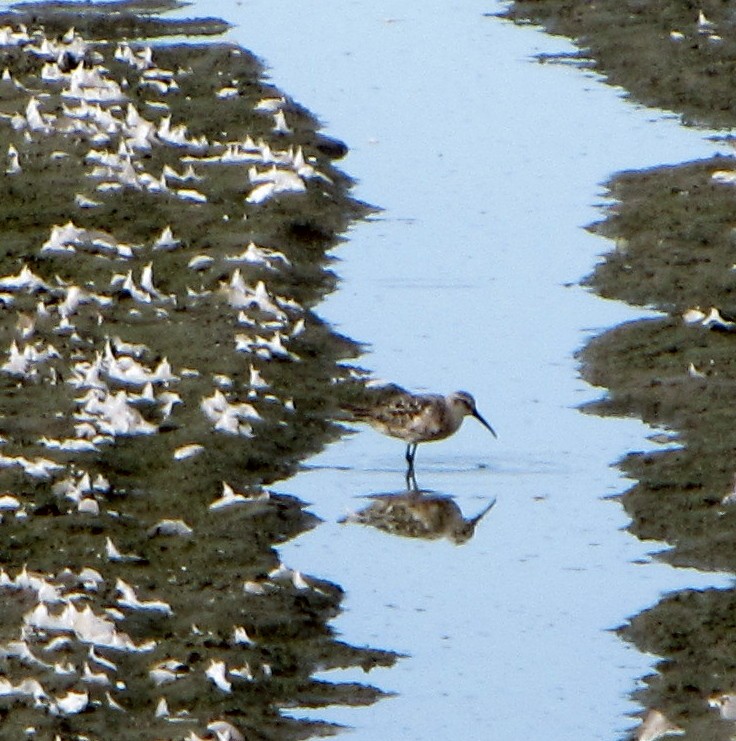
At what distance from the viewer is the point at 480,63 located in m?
27.3

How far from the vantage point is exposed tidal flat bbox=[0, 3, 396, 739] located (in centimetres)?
1079

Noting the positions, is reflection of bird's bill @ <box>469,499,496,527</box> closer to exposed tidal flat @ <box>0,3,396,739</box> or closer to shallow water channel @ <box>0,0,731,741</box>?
shallow water channel @ <box>0,0,731,741</box>

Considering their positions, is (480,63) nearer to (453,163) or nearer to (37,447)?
(453,163)

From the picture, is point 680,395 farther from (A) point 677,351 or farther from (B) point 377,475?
(B) point 377,475

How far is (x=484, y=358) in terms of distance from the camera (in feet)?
53.5

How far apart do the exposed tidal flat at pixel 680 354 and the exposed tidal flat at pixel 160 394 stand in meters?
1.57

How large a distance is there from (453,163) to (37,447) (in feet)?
32.0

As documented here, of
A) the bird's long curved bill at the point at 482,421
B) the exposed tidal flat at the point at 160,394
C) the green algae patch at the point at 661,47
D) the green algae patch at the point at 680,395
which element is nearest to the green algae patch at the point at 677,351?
the green algae patch at the point at 680,395

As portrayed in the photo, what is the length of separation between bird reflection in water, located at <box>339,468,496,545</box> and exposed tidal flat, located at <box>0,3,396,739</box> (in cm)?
49

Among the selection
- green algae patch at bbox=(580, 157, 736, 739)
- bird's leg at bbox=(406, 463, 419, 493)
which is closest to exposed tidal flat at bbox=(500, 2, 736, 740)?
green algae patch at bbox=(580, 157, 736, 739)

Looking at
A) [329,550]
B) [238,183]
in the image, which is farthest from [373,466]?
[238,183]

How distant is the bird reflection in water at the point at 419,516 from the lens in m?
13.2

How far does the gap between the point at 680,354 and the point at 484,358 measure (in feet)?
4.67

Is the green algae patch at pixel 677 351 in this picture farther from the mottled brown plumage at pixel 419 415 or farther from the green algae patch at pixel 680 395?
the mottled brown plumage at pixel 419 415
